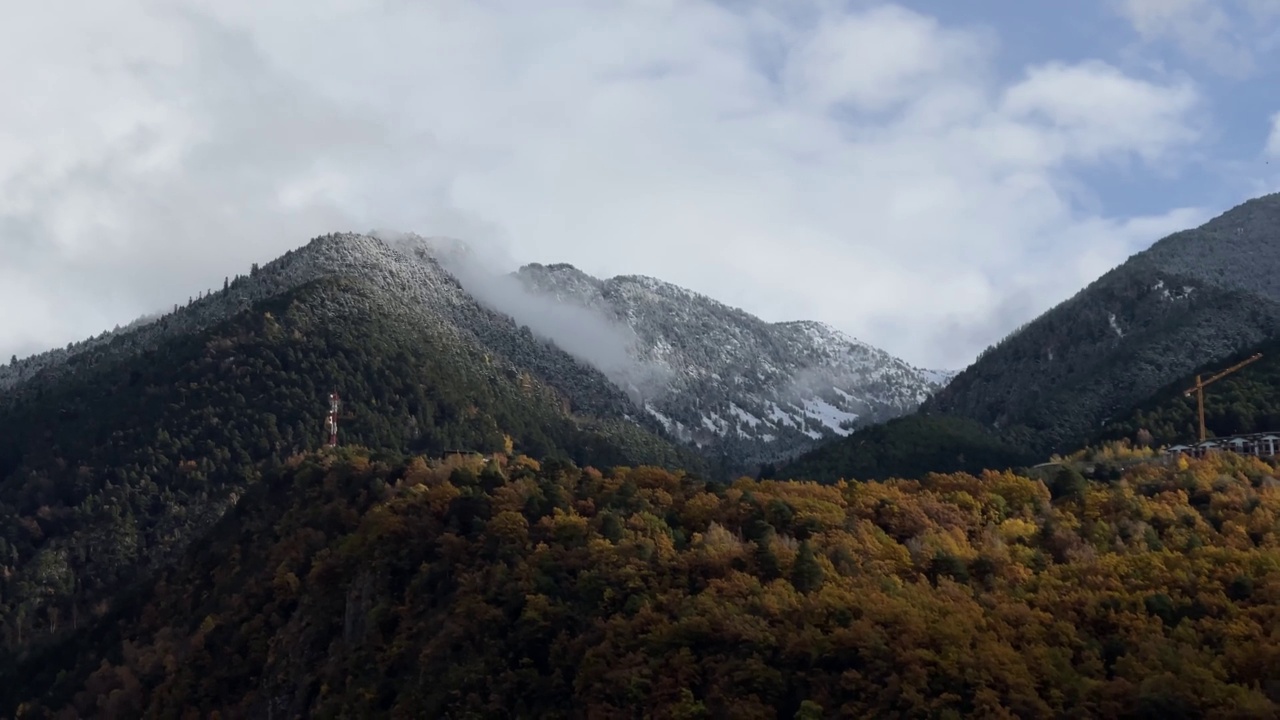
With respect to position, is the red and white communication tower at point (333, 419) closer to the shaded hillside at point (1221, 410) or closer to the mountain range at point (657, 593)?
the mountain range at point (657, 593)

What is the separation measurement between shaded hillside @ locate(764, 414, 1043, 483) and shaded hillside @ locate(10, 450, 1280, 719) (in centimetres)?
8203

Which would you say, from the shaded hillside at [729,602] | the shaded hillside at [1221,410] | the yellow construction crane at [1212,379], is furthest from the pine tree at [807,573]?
the yellow construction crane at [1212,379]

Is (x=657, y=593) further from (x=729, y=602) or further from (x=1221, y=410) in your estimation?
(x=1221, y=410)

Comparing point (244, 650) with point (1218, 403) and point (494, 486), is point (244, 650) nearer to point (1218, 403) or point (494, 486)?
point (494, 486)

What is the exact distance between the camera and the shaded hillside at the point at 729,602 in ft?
160

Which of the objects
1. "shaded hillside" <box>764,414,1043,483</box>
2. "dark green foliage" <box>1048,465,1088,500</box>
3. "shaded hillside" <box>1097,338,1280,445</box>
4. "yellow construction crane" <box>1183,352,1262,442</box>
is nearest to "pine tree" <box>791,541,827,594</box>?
"dark green foliage" <box>1048,465,1088,500</box>

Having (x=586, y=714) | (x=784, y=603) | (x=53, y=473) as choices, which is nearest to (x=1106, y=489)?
(x=784, y=603)

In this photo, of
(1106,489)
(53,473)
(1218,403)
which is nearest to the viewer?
(1106,489)

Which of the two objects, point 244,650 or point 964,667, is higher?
point 244,650

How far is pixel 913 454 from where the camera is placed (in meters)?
173

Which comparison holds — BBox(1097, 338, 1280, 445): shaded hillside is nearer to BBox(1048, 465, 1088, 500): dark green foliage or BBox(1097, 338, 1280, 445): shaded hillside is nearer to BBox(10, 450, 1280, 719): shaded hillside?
BBox(10, 450, 1280, 719): shaded hillside

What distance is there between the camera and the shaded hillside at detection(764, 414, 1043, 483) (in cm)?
16475

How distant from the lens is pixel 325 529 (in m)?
89.2

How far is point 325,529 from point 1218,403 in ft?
315
